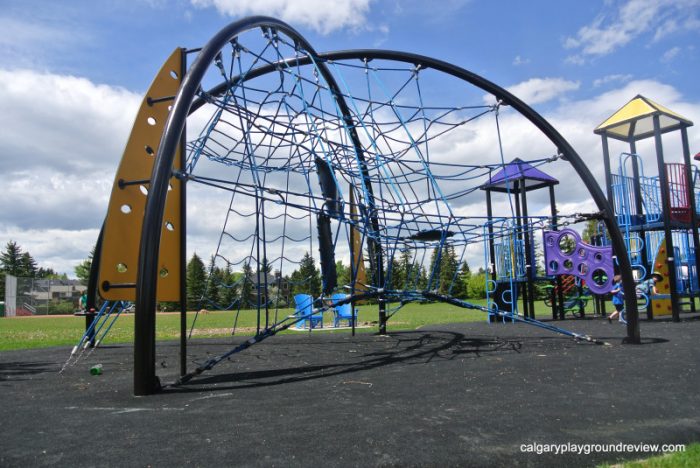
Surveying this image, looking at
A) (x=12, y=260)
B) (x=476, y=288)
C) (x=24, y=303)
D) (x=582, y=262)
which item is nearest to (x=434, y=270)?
(x=582, y=262)

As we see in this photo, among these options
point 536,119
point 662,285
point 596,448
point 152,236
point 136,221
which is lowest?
point 596,448

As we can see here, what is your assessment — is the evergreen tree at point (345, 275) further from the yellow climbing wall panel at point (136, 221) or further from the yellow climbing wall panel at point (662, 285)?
the yellow climbing wall panel at point (662, 285)

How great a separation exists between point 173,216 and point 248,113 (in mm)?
1554

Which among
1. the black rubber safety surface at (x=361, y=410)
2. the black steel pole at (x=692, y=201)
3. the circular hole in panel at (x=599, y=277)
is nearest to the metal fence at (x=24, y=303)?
the black rubber safety surface at (x=361, y=410)

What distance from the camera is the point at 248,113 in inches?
250

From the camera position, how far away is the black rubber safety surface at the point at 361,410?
9.81ft

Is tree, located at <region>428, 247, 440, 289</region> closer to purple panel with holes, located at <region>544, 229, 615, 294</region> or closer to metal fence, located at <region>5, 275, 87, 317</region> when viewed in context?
purple panel with holes, located at <region>544, 229, 615, 294</region>

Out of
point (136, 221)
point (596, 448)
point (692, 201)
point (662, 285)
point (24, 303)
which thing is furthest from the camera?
point (24, 303)

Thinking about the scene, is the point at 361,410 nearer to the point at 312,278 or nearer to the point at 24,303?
the point at 312,278

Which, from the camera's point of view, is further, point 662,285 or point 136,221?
point 662,285

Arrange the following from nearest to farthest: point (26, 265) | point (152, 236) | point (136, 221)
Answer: point (152, 236) → point (136, 221) → point (26, 265)

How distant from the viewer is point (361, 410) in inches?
158

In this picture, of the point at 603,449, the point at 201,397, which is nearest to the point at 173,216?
the point at 201,397

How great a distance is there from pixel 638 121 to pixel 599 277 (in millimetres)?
4293
